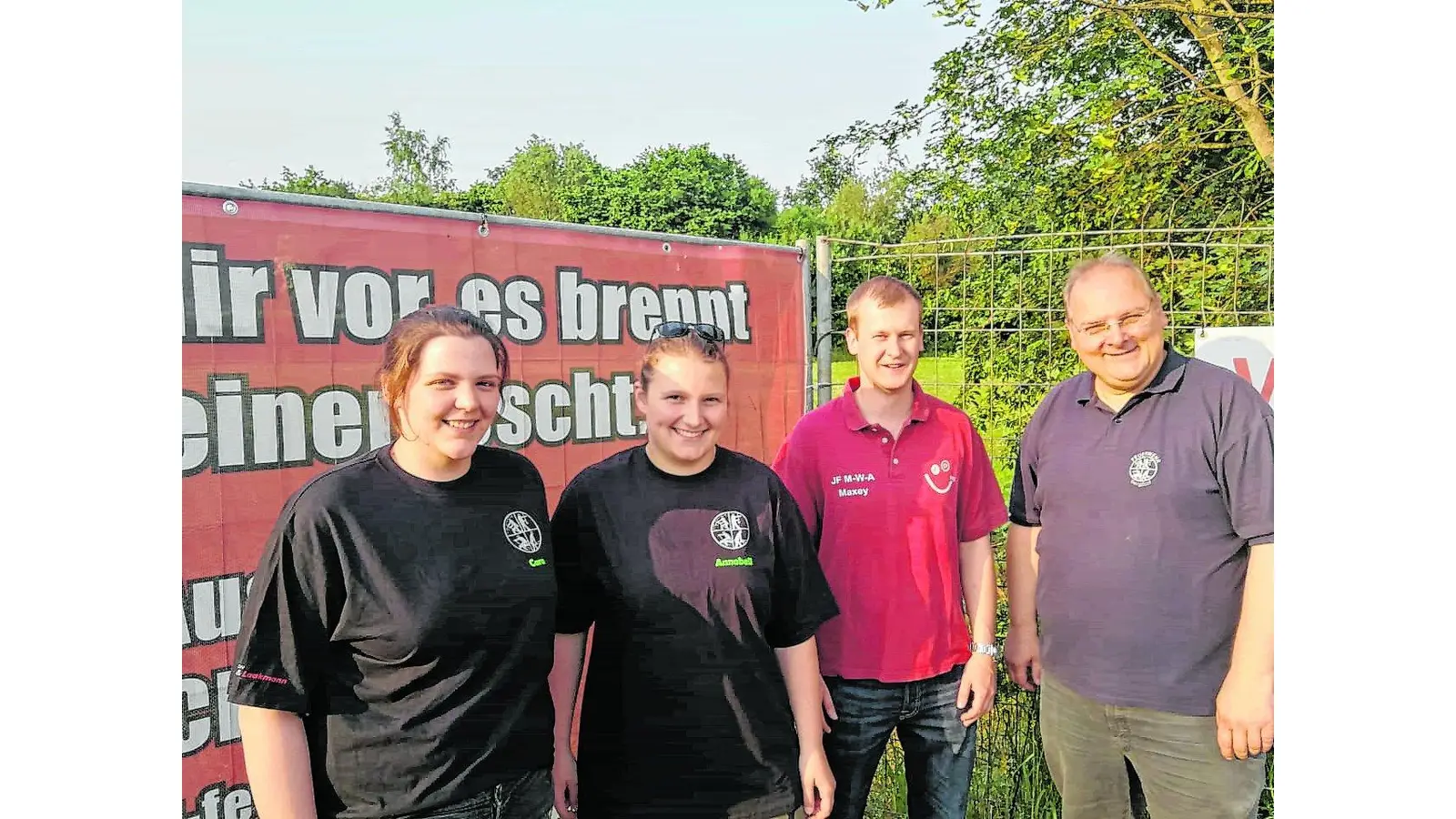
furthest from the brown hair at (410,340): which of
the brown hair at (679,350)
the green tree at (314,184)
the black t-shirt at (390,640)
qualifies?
the green tree at (314,184)

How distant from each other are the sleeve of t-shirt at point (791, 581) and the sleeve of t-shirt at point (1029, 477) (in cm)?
86

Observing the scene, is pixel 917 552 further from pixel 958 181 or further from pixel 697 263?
pixel 958 181

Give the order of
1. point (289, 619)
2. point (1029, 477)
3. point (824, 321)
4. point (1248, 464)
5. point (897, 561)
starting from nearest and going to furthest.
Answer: point (289, 619) < point (1248, 464) < point (897, 561) < point (1029, 477) < point (824, 321)

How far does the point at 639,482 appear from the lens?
2264mm

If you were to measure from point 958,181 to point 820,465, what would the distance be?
14.1 feet

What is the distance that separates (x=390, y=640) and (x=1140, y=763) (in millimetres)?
1967

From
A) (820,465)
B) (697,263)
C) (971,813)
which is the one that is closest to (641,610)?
(820,465)

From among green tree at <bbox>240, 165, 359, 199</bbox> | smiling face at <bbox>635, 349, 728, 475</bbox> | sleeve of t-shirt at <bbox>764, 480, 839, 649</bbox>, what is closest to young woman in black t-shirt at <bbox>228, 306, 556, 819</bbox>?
smiling face at <bbox>635, 349, 728, 475</bbox>

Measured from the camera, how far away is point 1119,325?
2582mm

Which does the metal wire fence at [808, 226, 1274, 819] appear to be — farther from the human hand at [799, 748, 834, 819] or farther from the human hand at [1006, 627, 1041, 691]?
the human hand at [799, 748, 834, 819]

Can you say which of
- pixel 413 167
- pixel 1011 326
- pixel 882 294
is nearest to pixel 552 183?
pixel 413 167

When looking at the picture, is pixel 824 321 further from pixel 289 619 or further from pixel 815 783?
pixel 289 619

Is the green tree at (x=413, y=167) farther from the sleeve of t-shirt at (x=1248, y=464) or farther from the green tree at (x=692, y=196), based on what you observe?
the sleeve of t-shirt at (x=1248, y=464)

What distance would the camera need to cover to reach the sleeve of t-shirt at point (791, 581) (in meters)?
2.31
